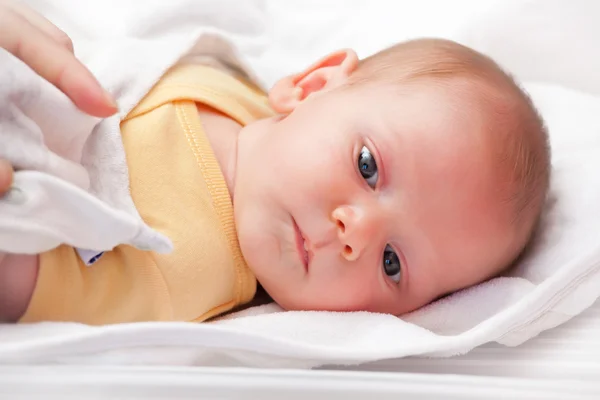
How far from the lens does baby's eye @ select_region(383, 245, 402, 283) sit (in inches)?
38.1

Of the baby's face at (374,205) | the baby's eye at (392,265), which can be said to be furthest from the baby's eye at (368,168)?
the baby's eye at (392,265)

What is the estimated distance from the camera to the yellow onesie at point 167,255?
837 millimetres

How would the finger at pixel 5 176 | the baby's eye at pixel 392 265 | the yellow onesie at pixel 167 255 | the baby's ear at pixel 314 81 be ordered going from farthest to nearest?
1. the baby's ear at pixel 314 81
2. the baby's eye at pixel 392 265
3. the yellow onesie at pixel 167 255
4. the finger at pixel 5 176

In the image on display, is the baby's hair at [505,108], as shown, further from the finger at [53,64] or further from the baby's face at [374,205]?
the finger at [53,64]

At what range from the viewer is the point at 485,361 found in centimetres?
81

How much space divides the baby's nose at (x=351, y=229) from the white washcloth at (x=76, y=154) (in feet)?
0.76

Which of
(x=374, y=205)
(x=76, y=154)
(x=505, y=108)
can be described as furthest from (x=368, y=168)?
(x=76, y=154)

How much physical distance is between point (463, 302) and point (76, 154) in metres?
0.55

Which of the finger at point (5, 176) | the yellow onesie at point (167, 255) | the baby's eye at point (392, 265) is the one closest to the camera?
the finger at point (5, 176)

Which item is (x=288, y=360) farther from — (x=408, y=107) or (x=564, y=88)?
(x=564, y=88)

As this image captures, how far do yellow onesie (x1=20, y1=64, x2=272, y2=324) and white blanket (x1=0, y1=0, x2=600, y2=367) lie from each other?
0.06 meters

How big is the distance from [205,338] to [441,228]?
37 centimetres

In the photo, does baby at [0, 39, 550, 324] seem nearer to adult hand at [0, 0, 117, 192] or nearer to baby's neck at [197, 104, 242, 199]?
baby's neck at [197, 104, 242, 199]

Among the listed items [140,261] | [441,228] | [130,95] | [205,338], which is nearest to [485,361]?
[441,228]
